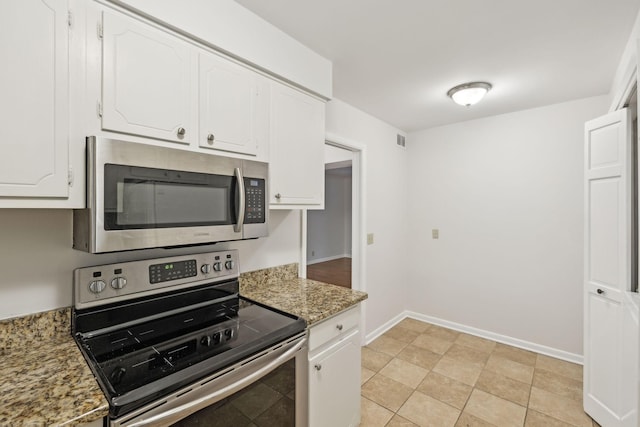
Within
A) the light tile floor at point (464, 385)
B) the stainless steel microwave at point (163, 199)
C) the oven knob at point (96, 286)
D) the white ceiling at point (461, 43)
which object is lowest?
the light tile floor at point (464, 385)

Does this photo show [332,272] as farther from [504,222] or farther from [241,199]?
[241,199]

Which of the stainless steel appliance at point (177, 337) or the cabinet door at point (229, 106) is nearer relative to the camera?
the stainless steel appliance at point (177, 337)

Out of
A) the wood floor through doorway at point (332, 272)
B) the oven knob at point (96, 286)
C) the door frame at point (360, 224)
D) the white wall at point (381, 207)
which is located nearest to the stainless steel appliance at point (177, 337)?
the oven knob at point (96, 286)

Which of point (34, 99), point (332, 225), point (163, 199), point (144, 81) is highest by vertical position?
point (144, 81)

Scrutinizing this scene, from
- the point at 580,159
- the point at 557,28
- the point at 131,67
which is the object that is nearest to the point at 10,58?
the point at 131,67

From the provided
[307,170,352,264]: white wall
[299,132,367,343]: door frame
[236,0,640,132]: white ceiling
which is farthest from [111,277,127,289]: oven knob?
[307,170,352,264]: white wall

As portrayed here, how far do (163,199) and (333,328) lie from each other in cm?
104

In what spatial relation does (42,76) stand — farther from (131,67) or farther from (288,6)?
(288,6)

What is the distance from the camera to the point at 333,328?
1571 millimetres

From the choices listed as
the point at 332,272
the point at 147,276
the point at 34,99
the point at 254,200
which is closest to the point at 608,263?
the point at 254,200

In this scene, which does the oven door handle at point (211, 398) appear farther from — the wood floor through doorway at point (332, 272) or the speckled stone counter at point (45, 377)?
the wood floor through doorway at point (332, 272)

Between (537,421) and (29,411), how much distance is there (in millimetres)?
2649

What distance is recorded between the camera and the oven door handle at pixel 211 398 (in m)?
0.87

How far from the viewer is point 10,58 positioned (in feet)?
2.89
